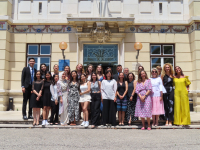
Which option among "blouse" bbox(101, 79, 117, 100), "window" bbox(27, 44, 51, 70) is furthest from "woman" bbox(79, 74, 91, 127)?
"window" bbox(27, 44, 51, 70)

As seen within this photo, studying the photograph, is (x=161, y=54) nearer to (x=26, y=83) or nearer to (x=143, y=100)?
(x=143, y=100)

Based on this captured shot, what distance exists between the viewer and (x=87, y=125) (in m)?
6.95

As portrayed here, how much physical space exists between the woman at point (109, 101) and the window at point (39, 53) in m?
4.96

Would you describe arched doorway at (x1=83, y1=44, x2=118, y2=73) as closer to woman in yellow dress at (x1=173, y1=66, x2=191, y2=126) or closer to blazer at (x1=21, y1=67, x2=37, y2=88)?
blazer at (x1=21, y1=67, x2=37, y2=88)

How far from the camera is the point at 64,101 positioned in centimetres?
731

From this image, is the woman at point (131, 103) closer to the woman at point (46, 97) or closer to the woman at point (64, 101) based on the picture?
the woman at point (64, 101)

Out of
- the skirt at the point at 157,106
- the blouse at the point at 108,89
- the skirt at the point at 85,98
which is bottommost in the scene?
the skirt at the point at 157,106

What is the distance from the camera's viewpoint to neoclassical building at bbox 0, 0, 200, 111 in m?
11.0

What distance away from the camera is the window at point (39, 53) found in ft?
36.8

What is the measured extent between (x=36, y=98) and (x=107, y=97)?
2.28 m

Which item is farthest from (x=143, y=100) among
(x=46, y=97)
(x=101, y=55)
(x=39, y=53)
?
(x=39, y=53)

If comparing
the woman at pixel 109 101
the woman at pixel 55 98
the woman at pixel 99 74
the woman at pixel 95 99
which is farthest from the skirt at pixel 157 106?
the woman at pixel 55 98

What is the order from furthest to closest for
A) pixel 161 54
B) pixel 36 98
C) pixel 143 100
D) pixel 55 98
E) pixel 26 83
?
pixel 161 54 → pixel 26 83 → pixel 55 98 → pixel 36 98 → pixel 143 100

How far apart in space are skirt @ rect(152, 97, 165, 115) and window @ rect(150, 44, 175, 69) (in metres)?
4.29
